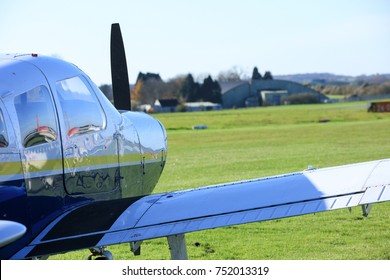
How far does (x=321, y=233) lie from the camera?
1014 centimetres

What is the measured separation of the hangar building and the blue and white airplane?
120 metres

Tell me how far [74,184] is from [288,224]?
512cm

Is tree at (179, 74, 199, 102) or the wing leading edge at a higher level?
the wing leading edge

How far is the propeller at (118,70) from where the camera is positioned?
32.5ft

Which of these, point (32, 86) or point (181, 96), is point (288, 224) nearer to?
point (32, 86)

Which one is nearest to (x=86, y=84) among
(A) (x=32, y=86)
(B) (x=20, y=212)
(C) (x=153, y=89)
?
(A) (x=32, y=86)

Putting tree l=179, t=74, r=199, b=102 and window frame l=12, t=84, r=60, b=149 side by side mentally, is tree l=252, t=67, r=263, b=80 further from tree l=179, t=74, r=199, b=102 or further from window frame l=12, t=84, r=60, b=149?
window frame l=12, t=84, r=60, b=149

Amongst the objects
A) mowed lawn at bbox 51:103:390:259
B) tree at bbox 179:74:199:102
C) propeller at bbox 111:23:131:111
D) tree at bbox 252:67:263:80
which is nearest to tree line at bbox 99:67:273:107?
tree at bbox 179:74:199:102

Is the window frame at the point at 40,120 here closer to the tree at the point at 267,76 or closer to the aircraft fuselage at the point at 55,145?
the aircraft fuselage at the point at 55,145

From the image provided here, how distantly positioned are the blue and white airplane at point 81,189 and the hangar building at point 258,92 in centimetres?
11996

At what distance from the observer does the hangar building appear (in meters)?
130

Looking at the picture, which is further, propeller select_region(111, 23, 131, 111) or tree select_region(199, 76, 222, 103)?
tree select_region(199, 76, 222, 103)

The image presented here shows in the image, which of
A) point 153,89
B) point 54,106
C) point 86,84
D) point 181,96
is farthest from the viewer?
point 181,96

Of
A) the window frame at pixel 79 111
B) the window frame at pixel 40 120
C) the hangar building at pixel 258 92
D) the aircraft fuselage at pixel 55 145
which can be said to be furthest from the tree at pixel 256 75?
the window frame at pixel 40 120
